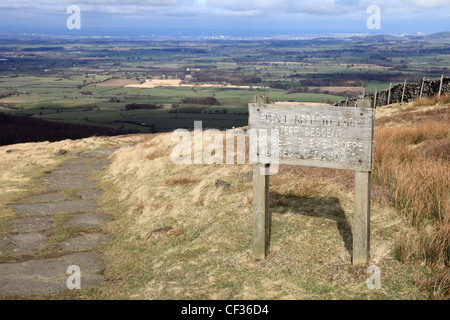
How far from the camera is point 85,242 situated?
372 inches

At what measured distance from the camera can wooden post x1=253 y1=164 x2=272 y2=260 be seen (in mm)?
6961

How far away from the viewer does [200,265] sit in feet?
23.9

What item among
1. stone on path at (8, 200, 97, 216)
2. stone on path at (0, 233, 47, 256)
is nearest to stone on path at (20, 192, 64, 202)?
stone on path at (8, 200, 97, 216)

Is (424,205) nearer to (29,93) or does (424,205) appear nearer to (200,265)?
(200,265)

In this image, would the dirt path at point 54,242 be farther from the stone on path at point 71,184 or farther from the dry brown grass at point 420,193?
the dry brown grass at point 420,193

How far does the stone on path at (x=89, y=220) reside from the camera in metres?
10.7

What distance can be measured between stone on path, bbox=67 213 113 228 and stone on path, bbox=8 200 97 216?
58cm

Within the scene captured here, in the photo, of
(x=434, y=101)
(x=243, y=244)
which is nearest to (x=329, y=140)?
(x=243, y=244)

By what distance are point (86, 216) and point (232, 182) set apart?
3891mm

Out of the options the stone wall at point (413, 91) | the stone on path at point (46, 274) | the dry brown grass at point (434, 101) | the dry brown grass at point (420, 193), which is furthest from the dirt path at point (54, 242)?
→ the stone wall at point (413, 91)

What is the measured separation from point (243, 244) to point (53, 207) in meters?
6.84

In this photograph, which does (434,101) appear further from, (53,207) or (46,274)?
(46,274)

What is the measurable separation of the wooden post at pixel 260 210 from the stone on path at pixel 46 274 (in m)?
2.68
